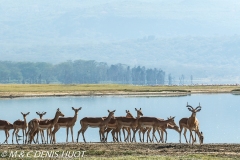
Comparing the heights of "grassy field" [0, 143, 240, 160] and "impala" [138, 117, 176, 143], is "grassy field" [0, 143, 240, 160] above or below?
below

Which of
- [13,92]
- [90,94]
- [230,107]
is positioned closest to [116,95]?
[90,94]

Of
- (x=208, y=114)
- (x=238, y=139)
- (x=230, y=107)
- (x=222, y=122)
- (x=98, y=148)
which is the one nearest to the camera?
(x=98, y=148)

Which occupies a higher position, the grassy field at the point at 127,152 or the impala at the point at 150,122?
the impala at the point at 150,122

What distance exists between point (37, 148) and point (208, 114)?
3396cm

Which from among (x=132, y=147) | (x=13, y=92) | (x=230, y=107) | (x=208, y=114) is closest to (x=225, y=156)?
(x=132, y=147)

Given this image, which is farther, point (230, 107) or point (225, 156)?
point (230, 107)

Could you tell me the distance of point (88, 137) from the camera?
3516 centimetres

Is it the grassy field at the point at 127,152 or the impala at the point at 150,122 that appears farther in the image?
the impala at the point at 150,122

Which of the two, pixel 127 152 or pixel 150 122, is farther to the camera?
pixel 150 122

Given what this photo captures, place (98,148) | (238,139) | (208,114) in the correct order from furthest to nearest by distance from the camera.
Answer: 1. (208,114)
2. (238,139)
3. (98,148)

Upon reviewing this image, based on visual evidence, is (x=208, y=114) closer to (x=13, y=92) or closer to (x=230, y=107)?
(x=230, y=107)

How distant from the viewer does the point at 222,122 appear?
47.1m

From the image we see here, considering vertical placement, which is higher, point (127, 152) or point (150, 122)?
point (150, 122)

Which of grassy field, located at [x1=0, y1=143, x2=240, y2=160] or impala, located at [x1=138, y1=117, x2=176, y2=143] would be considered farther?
impala, located at [x1=138, y1=117, x2=176, y2=143]
